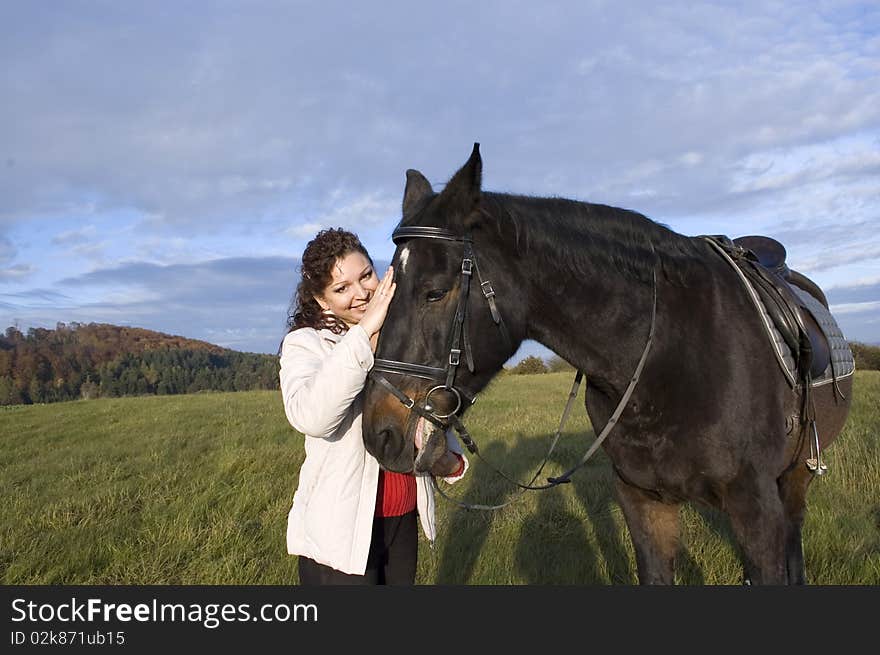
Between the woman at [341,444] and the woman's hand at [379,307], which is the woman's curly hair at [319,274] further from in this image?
the woman's hand at [379,307]

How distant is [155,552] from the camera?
15.3ft

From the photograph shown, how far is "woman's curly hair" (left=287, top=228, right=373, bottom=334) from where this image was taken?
2617 mm

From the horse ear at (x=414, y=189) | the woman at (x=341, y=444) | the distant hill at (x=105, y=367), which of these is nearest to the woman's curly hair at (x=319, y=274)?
the woman at (x=341, y=444)

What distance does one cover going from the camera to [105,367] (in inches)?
1393

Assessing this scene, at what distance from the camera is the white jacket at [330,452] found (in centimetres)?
214

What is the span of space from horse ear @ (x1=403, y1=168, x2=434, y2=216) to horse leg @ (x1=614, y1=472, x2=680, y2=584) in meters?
1.91

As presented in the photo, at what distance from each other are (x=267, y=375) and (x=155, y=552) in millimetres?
29976

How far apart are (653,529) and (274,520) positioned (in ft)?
12.2

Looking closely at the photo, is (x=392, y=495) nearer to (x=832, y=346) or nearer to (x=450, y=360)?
(x=450, y=360)

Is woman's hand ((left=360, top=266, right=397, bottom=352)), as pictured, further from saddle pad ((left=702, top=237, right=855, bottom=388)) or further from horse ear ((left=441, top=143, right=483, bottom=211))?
saddle pad ((left=702, top=237, right=855, bottom=388))

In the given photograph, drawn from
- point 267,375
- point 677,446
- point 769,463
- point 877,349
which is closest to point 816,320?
point 769,463

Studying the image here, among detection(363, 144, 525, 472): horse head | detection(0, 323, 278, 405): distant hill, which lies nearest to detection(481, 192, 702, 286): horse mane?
detection(363, 144, 525, 472): horse head

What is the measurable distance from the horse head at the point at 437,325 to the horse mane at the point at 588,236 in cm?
13

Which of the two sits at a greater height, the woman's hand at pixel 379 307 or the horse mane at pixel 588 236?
the horse mane at pixel 588 236
